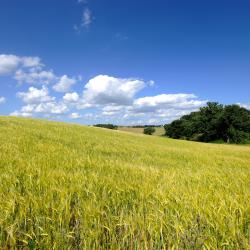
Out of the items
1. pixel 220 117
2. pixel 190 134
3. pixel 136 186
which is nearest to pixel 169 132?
pixel 190 134

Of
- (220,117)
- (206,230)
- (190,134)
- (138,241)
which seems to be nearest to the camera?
(138,241)

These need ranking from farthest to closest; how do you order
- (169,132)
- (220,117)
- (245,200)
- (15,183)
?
(169,132) < (220,117) < (15,183) < (245,200)

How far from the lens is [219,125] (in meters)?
92.5

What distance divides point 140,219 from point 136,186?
1.14m

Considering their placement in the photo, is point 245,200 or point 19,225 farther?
point 245,200

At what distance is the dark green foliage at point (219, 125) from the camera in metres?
88.9

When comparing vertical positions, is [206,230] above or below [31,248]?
above

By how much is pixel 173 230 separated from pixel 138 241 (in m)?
0.36

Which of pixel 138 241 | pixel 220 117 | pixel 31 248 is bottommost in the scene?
pixel 31 248

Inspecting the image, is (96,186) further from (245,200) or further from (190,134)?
(190,134)

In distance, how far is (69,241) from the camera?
2.38 metres

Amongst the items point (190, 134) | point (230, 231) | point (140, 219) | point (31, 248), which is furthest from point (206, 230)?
point (190, 134)

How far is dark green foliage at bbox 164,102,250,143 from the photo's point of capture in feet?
292

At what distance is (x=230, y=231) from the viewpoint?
2.30m
